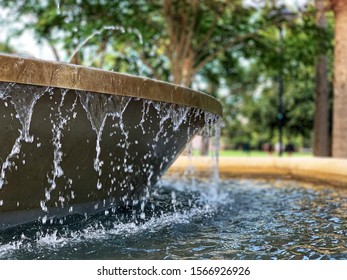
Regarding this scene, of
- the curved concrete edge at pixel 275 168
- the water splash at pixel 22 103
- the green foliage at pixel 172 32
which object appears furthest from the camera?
the green foliage at pixel 172 32

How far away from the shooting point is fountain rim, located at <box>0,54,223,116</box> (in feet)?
10.3

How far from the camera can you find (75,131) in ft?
12.3

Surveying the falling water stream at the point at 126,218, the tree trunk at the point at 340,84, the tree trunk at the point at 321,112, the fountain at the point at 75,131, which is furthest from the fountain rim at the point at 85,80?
the tree trunk at the point at 321,112

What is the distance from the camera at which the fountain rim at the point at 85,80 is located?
313cm

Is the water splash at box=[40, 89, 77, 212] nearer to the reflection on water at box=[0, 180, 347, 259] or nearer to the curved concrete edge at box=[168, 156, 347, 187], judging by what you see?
the reflection on water at box=[0, 180, 347, 259]

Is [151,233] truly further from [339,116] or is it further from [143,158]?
[339,116]

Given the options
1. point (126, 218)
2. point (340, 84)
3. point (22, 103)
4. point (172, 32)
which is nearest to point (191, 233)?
point (126, 218)

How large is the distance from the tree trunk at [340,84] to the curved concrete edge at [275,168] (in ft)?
6.02

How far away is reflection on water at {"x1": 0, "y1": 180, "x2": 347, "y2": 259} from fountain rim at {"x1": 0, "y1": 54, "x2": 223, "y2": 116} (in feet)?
3.31

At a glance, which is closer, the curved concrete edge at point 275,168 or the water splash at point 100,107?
the water splash at point 100,107

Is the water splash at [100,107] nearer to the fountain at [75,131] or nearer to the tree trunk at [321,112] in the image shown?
the fountain at [75,131]

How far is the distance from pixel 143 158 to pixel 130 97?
91 centimetres

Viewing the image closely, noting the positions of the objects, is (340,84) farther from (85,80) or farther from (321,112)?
(85,80)
